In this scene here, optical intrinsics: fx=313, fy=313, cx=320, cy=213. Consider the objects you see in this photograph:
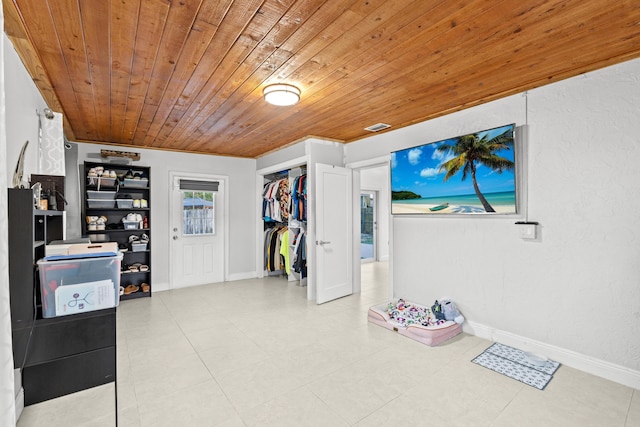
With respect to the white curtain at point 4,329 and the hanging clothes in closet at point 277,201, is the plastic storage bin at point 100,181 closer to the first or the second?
the hanging clothes in closet at point 277,201

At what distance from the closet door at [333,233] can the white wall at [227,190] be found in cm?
212

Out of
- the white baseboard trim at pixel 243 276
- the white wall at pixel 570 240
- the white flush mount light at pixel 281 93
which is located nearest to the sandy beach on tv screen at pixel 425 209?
the white wall at pixel 570 240

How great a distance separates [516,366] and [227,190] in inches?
190

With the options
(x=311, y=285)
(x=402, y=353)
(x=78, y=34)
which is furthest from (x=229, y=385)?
(x=78, y=34)

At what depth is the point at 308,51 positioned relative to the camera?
2.08 metres

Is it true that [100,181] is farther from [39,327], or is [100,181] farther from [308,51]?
[308,51]

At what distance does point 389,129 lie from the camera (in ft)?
13.1

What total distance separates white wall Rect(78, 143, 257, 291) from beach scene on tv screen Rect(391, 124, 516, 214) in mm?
3059

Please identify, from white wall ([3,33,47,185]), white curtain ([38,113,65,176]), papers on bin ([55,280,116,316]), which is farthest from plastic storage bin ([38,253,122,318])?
white curtain ([38,113,65,176])

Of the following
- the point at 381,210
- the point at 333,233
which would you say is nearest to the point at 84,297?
the point at 333,233

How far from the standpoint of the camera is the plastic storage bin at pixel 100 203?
4.37 meters

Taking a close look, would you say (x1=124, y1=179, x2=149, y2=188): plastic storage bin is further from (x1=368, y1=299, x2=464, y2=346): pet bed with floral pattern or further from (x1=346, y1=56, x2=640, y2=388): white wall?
(x1=346, y1=56, x2=640, y2=388): white wall

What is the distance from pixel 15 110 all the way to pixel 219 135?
2364 mm

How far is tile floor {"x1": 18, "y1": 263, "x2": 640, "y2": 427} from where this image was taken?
6.46 feet
